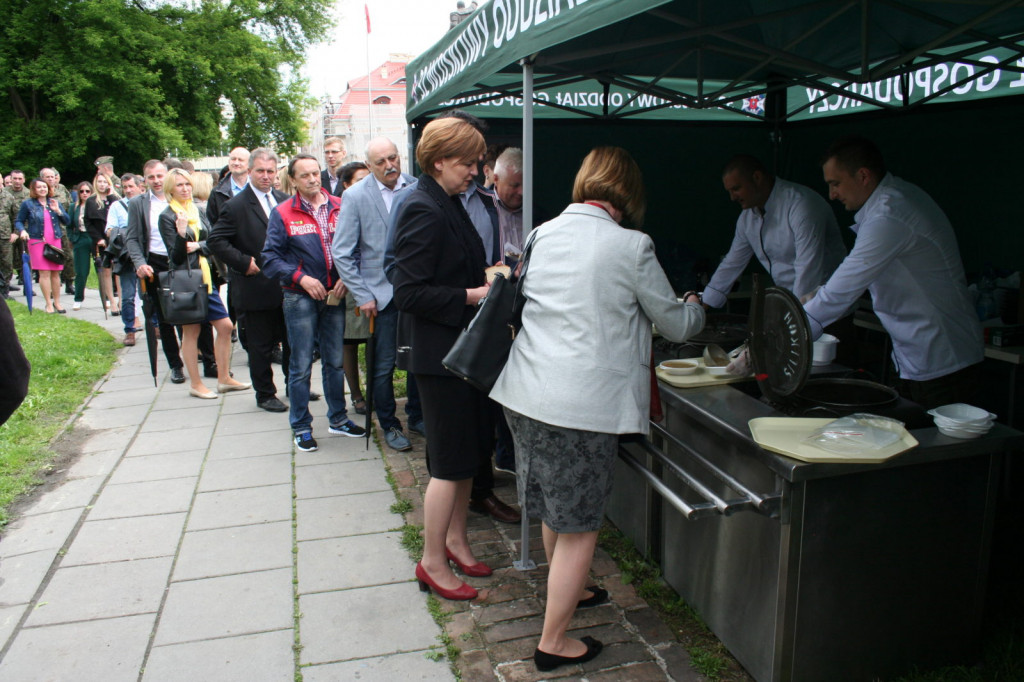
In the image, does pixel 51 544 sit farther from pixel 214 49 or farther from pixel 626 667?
pixel 214 49

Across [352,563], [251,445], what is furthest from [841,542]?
[251,445]

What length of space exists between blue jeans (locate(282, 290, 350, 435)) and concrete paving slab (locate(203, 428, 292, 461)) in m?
0.18

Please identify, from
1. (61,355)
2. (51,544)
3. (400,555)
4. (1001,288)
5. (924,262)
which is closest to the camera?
(924,262)

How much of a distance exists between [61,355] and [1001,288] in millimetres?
7633

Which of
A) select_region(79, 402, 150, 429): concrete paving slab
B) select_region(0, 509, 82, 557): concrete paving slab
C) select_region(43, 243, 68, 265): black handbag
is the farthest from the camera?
select_region(43, 243, 68, 265): black handbag

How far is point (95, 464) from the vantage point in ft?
15.3

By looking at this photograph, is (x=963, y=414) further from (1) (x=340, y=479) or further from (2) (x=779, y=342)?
(1) (x=340, y=479)

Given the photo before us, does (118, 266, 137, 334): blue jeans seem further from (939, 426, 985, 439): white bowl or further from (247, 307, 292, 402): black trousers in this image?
(939, 426, 985, 439): white bowl

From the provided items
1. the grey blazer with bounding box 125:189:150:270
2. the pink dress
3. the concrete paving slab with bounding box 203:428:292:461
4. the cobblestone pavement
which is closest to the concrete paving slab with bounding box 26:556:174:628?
the cobblestone pavement

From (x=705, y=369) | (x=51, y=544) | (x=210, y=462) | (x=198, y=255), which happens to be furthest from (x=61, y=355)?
(x=705, y=369)

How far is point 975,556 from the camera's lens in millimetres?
2414

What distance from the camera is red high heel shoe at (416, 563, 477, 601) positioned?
2969 millimetres

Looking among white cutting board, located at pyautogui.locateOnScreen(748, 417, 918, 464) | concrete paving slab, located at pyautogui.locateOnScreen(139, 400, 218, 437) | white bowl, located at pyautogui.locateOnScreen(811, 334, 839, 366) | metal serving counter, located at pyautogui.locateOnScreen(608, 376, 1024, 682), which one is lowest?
concrete paving slab, located at pyautogui.locateOnScreen(139, 400, 218, 437)

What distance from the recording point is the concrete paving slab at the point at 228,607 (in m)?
Answer: 2.84
